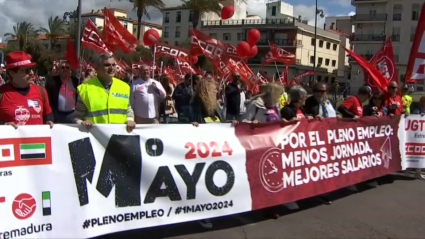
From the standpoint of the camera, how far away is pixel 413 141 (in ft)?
29.6

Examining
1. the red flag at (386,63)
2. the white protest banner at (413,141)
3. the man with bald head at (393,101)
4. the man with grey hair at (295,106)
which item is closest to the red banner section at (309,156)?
→ the man with grey hair at (295,106)

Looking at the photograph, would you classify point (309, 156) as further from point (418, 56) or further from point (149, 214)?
point (418, 56)

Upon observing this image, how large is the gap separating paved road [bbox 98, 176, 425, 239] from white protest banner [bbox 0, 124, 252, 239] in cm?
30

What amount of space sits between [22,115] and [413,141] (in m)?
6.74

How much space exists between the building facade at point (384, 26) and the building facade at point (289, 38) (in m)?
6.27

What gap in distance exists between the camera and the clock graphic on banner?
6070 millimetres

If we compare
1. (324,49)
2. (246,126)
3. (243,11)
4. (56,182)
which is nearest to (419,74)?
(246,126)

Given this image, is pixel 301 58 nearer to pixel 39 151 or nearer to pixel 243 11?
pixel 243 11

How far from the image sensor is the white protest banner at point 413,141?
29.1 feet

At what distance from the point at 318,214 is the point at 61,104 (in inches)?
146

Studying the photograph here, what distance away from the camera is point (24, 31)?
6981 centimetres

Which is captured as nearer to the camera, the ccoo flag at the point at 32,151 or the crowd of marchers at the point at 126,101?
the ccoo flag at the point at 32,151

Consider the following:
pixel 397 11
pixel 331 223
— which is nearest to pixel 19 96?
pixel 331 223

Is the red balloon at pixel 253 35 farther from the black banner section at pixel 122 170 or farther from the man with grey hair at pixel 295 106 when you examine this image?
the black banner section at pixel 122 170
